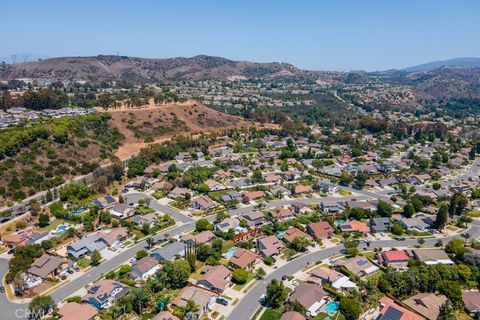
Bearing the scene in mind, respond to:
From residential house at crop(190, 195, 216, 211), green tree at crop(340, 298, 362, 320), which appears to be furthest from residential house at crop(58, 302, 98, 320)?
residential house at crop(190, 195, 216, 211)

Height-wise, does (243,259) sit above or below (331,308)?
above

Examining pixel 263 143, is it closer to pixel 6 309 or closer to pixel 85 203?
pixel 85 203

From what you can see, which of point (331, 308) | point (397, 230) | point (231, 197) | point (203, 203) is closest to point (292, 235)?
point (331, 308)

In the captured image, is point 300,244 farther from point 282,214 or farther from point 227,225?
point 227,225

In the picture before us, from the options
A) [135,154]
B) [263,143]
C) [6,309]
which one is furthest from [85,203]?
[263,143]

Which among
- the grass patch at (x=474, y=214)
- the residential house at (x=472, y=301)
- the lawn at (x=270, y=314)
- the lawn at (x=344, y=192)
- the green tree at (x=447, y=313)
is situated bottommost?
the lawn at (x=344, y=192)

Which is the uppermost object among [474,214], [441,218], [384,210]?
[441,218]

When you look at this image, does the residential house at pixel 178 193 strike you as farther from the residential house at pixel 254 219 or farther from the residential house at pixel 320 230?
the residential house at pixel 320 230

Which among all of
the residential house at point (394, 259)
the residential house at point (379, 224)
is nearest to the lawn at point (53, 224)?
the residential house at point (394, 259)
